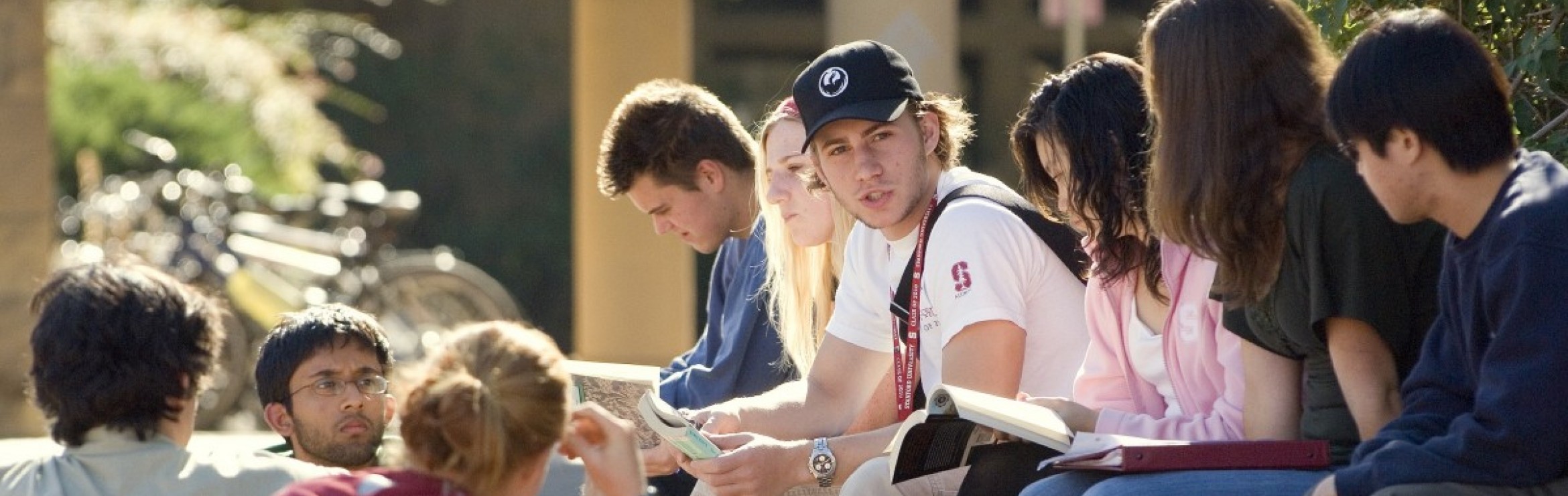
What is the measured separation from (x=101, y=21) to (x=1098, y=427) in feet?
30.0

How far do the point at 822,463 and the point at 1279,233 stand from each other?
1173 millimetres

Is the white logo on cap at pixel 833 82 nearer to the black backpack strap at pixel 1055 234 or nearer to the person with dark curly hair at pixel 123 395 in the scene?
the black backpack strap at pixel 1055 234

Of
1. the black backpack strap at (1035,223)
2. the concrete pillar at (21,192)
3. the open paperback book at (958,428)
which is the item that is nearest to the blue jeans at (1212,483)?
the open paperback book at (958,428)

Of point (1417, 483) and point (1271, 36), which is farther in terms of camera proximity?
point (1271, 36)

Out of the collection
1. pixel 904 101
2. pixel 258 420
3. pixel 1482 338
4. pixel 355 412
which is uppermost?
pixel 904 101

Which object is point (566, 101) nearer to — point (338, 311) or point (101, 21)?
point (101, 21)

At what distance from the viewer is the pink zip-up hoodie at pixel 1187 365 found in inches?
127

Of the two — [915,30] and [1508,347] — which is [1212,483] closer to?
[1508,347]

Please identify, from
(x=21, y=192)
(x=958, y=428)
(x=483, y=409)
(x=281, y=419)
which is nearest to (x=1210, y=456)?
(x=958, y=428)

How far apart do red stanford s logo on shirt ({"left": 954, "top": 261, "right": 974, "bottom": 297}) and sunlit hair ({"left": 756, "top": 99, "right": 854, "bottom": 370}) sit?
76cm

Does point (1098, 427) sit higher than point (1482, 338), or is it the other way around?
point (1482, 338)

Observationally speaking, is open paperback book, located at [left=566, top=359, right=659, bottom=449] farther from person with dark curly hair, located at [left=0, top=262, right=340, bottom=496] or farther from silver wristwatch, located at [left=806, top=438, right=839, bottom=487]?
person with dark curly hair, located at [left=0, top=262, right=340, bottom=496]

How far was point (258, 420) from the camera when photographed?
395 inches

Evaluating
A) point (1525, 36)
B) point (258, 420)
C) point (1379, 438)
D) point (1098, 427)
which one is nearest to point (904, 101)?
point (1098, 427)
